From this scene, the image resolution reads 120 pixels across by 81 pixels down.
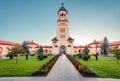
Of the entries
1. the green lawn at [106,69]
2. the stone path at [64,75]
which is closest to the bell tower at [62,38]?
the green lawn at [106,69]

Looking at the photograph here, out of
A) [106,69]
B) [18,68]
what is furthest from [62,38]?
[106,69]

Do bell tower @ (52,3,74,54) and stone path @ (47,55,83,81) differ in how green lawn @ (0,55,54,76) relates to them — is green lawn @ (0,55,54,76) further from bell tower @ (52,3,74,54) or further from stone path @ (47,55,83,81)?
bell tower @ (52,3,74,54)

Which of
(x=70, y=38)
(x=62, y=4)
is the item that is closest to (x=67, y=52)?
(x=70, y=38)

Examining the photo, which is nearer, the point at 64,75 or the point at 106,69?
the point at 64,75

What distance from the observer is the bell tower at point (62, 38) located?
206ft

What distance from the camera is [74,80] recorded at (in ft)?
32.5

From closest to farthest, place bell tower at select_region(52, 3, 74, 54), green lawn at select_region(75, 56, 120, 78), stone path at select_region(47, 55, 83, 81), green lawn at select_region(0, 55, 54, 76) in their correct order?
1. stone path at select_region(47, 55, 83, 81)
2. green lawn at select_region(75, 56, 120, 78)
3. green lawn at select_region(0, 55, 54, 76)
4. bell tower at select_region(52, 3, 74, 54)

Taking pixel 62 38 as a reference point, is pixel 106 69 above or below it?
below

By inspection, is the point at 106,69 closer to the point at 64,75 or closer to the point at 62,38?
the point at 64,75

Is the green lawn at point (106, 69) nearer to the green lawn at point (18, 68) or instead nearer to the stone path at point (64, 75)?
the stone path at point (64, 75)

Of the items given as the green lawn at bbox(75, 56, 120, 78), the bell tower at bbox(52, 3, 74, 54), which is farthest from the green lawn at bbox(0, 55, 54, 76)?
the bell tower at bbox(52, 3, 74, 54)

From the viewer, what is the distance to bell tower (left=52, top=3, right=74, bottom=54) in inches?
2473

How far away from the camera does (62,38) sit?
209 ft

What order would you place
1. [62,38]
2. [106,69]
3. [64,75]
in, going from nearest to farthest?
1. [64,75]
2. [106,69]
3. [62,38]
